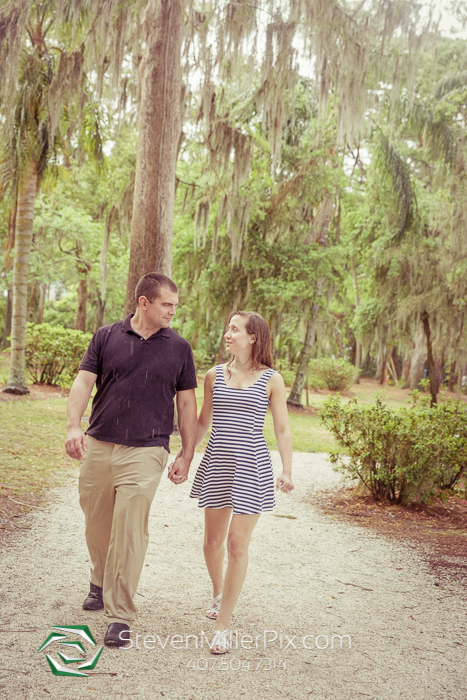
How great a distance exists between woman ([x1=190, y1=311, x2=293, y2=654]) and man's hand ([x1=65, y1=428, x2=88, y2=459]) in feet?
2.02

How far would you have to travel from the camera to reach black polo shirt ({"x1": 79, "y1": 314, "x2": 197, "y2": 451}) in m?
3.24

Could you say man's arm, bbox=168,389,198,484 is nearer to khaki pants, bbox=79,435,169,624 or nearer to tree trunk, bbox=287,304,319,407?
khaki pants, bbox=79,435,169,624

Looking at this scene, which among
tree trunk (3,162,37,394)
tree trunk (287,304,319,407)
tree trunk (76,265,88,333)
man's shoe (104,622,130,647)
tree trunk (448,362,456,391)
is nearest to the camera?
man's shoe (104,622,130,647)

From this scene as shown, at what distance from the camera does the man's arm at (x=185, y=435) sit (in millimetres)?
3363

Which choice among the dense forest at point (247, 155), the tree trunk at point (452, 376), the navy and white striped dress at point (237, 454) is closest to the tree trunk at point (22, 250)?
the dense forest at point (247, 155)

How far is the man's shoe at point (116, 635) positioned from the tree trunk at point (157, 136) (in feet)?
21.5

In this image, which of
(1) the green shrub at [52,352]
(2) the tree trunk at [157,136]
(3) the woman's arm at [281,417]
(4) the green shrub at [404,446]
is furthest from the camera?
(1) the green shrub at [52,352]

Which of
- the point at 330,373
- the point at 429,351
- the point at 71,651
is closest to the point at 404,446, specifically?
the point at 71,651

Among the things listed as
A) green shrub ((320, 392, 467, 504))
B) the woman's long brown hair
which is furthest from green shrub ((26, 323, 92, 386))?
the woman's long brown hair

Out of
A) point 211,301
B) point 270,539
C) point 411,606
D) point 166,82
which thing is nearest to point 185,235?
point 211,301

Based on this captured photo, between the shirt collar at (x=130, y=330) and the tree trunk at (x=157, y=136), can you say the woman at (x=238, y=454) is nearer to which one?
the shirt collar at (x=130, y=330)

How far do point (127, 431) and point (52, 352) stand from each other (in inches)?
489

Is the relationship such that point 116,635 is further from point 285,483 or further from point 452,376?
point 452,376

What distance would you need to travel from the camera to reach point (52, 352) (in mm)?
15023
